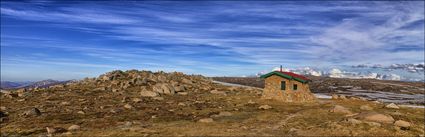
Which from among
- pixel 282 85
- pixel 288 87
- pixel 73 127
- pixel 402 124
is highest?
pixel 282 85

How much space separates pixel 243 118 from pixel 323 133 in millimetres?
9794

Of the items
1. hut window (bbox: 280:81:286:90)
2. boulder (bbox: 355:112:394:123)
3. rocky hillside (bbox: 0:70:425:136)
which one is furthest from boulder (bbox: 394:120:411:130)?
hut window (bbox: 280:81:286:90)

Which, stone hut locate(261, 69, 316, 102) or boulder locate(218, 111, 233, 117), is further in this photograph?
stone hut locate(261, 69, 316, 102)

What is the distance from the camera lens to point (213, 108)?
46750 millimetres

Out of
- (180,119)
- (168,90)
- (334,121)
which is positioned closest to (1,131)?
(180,119)

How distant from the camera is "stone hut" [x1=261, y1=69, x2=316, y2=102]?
54281mm

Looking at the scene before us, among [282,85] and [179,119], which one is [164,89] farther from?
[179,119]

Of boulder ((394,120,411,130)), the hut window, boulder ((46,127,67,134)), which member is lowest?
boulder ((394,120,411,130))

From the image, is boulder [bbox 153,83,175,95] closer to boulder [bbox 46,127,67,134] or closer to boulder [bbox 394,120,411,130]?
boulder [bbox 46,127,67,134]

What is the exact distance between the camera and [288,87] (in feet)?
180

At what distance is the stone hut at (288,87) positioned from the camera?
54281 mm

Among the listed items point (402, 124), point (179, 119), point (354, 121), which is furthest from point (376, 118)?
point (179, 119)

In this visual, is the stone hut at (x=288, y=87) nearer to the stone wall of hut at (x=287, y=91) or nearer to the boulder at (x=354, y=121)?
the stone wall of hut at (x=287, y=91)

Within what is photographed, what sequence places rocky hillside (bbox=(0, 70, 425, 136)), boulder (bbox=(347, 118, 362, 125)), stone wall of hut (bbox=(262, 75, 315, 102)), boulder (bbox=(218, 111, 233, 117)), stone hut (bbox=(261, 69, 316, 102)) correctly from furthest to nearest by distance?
1. stone wall of hut (bbox=(262, 75, 315, 102))
2. stone hut (bbox=(261, 69, 316, 102))
3. boulder (bbox=(218, 111, 233, 117))
4. boulder (bbox=(347, 118, 362, 125))
5. rocky hillside (bbox=(0, 70, 425, 136))
